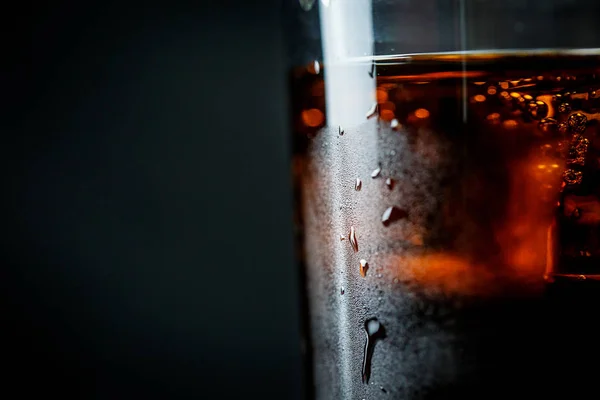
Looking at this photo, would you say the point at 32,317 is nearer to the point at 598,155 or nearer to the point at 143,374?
the point at 143,374

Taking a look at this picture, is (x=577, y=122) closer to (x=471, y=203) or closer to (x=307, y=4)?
(x=471, y=203)

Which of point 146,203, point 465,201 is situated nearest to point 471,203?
point 465,201

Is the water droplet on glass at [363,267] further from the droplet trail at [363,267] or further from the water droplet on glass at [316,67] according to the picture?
the water droplet on glass at [316,67]

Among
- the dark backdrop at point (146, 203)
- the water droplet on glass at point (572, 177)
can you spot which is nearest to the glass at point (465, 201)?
the water droplet on glass at point (572, 177)

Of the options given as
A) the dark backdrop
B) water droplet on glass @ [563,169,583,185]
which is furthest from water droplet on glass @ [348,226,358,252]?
the dark backdrop

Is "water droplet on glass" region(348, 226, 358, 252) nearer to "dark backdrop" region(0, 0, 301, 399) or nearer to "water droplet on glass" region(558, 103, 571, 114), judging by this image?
"water droplet on glass" region(558, 103, 571, 114)

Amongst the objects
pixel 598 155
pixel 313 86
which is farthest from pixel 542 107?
pixel 313 86

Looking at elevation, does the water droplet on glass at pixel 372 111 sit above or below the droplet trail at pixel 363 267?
above

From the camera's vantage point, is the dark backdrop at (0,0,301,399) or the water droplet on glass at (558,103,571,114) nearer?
the water droplet on glass at (558,103,571,114)
